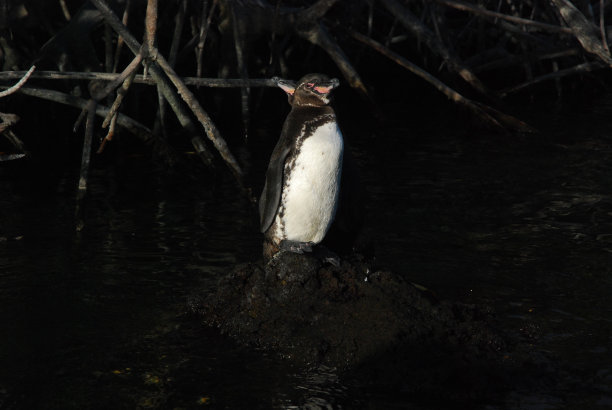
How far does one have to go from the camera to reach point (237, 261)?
7.43m

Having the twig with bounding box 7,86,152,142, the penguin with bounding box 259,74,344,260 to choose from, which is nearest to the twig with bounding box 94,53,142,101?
the twig with bounding box 7,86,152,142

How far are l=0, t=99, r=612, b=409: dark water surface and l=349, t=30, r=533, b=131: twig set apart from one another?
0.30m

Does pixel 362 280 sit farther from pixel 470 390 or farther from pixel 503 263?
pixel 503 263

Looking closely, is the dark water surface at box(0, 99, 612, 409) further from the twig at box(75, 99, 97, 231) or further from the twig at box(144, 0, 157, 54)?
the twig at box(144, 0, 157, 54)

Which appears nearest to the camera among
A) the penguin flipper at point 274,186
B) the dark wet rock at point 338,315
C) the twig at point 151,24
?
the dark wet rock at point 338,315

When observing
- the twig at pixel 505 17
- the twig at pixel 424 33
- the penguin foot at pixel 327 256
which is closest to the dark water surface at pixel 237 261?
the penguin foot at pixel 327 256

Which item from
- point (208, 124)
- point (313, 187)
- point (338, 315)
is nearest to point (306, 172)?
point (313, 187)

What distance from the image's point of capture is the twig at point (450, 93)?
11.8 metres

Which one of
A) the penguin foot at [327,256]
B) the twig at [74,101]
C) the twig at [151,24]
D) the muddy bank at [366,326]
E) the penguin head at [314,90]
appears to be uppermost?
the twig at [151,24]

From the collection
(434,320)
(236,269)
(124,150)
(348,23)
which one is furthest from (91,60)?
(434,320)

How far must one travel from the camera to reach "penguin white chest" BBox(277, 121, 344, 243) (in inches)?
231

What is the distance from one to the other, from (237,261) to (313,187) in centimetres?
173

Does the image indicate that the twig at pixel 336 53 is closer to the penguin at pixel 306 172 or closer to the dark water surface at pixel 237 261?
the dark water surface at pixel 237 261

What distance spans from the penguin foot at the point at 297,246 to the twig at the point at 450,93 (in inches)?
240
